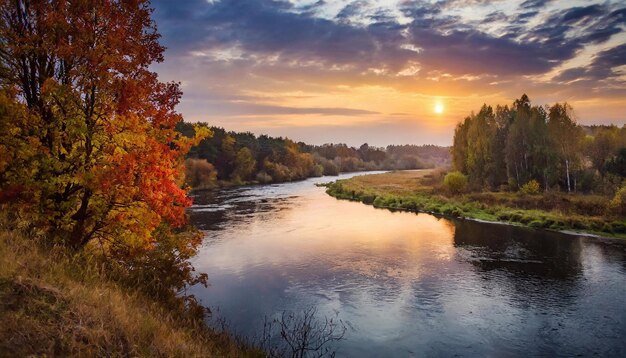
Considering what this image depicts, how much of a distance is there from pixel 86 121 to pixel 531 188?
62.0 m

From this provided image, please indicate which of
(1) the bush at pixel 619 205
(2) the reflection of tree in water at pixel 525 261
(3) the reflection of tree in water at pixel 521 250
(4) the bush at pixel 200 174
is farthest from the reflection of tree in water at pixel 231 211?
(1) the bush at pixel 619 205

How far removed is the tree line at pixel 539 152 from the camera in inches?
2362

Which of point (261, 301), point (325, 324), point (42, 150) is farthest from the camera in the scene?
point (261, 301)

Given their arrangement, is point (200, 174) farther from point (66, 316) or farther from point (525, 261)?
point (66, 316)

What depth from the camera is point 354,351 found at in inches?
611

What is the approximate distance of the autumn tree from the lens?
11.6m

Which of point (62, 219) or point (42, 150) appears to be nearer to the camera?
point (42, 150)

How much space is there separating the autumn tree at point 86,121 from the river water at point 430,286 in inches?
312

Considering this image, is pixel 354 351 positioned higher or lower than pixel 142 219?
lower

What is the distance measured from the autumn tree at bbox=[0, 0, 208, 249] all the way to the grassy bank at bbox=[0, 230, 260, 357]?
1.78 meters

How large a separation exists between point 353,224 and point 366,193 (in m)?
26.3

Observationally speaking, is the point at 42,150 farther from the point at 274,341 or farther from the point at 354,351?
the point at 354,351

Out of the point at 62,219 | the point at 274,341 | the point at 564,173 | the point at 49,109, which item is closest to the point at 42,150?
the point at 49,109

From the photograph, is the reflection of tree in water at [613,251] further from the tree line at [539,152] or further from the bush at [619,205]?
the tree line at [539,152]
